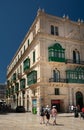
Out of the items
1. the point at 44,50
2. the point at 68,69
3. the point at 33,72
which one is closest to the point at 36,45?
the point at 44,50

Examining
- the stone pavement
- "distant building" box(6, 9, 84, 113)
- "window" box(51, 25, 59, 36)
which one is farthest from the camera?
"window" box(51, 25, 59, 36)

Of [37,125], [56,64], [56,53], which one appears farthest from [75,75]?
[37,125]

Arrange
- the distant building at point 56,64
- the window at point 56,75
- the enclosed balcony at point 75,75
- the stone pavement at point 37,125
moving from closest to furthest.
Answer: the stone pavement at point 37,125
the distant building at point 56,64
the window at point 56,75
the enclosed balcony at point 75,75

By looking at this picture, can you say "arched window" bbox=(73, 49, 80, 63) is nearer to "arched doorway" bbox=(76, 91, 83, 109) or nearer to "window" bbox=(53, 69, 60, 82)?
"window" bbox=(53, 69, 60, 82)

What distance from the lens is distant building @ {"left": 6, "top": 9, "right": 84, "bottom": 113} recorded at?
109 ft

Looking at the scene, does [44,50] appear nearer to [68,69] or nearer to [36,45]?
[36,45]

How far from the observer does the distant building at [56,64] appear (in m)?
33.4

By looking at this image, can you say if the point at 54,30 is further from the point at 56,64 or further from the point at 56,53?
the point at 56,64

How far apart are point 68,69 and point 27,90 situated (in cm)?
998

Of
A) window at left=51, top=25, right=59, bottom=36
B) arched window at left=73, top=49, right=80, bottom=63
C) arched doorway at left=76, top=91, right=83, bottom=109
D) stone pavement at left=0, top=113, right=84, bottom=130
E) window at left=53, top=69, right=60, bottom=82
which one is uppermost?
window at left=51, top=25, right=59, bottom=36

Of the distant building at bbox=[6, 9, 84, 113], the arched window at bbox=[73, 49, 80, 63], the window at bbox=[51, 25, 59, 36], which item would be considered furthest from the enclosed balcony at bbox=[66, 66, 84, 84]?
the window at bbox=[51, 25, 59, 36]

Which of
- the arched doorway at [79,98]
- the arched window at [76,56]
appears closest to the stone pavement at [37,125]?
the arched doorway at [79,98]

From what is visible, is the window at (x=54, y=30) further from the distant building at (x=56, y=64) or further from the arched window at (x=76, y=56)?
the arched window at (x=76, y=56)

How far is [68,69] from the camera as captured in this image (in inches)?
1389
